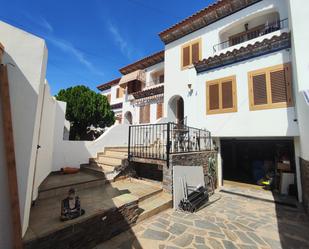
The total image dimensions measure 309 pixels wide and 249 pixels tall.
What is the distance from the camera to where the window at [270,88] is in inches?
288

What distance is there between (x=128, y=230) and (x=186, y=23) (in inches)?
492

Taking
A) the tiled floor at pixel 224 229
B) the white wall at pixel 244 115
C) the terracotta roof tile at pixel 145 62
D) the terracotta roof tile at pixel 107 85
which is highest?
→ the terracotta roof tile at pixel 145 62

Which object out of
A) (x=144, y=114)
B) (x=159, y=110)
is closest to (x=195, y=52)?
(x=159, y=110)

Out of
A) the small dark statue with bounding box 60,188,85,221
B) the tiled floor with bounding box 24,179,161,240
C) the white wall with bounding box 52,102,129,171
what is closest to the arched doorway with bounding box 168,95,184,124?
the white wall with bounding box 52,102,129,171

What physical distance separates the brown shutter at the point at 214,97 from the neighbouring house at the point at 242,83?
0.05 metres

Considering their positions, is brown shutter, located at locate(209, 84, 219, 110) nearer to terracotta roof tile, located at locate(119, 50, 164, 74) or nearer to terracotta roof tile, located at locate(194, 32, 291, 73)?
terracotta roof tile, located at locate(194, 32, 291, 73)

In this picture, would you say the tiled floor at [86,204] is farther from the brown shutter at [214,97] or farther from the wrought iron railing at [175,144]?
the brown shutter at [214,97]

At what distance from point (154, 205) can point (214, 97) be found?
6.55 m

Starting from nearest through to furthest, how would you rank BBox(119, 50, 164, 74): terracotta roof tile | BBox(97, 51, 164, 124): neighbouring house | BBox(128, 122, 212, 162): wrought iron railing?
BBox(128, 122, 212, 162): wrought iron railing → BBox(97, 51, 164, 124): neighbouring house → BBox(119, 50, 164, 74): terracotta roof tile

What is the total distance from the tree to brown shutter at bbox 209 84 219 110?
7914mm

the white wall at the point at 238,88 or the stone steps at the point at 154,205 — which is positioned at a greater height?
the white wall at the point at 238,88

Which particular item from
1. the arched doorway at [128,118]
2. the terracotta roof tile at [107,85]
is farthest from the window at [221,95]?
the terracotta roof tile at [107,85]

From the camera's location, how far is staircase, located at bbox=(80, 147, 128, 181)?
7259 mm

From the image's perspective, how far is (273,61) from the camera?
7824 mm
